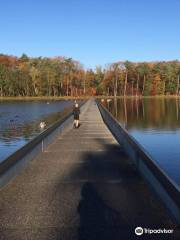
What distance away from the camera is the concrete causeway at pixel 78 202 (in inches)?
313

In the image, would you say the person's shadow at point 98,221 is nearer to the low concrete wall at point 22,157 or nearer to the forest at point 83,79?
the low concrete wall at point 22,157

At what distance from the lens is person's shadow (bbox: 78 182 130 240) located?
766 cm

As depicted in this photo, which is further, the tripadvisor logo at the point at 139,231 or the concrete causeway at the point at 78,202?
the concrete causeway at the point at 78,202

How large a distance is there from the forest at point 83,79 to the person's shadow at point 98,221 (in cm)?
14592

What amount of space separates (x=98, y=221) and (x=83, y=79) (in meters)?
162

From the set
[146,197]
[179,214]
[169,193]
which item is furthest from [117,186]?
[179,214]

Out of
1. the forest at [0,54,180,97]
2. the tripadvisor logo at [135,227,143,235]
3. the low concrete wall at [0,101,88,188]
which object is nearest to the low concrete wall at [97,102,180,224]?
the tripadvisor logo at [135,227,143,235]

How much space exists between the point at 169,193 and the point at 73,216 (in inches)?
81.5

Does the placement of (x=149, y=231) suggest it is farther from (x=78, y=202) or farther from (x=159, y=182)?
(x=78, y=202)

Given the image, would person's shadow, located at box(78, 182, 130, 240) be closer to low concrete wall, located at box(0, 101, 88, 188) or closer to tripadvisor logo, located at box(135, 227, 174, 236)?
tripadvisor logo, located at box(135, 227, 174, 236)

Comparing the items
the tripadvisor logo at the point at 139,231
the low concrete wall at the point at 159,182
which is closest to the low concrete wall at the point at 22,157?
the low concrete wall at the point at 159,182

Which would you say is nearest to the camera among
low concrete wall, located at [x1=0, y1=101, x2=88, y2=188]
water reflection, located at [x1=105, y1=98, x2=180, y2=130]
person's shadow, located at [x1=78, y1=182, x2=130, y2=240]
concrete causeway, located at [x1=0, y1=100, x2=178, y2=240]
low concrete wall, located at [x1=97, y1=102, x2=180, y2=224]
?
person's shadow, located at [x1=78, y1=182, x2=130, y2=240]

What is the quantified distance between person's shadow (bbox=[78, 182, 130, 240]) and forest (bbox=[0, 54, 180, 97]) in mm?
145917

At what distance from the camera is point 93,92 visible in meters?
173
